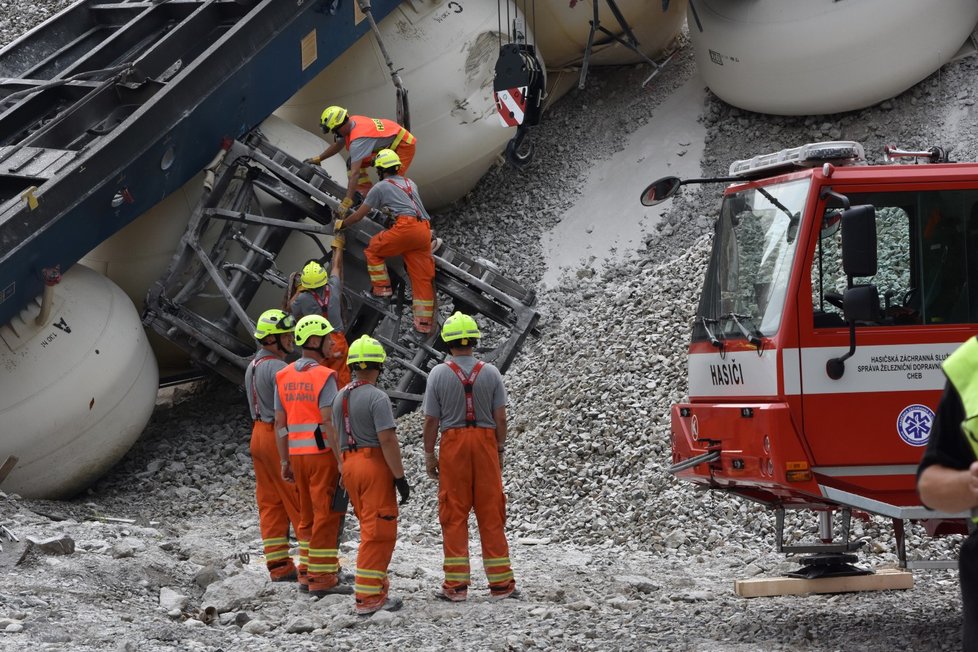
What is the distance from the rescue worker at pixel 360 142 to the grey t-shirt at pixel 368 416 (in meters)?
3.77

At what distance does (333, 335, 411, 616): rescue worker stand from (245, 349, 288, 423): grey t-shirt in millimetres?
1076

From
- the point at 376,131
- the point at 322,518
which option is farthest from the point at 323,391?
the point at 376,131

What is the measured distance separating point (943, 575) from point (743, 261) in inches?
86.5

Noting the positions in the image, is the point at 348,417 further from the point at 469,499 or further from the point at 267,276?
the point at 267,276

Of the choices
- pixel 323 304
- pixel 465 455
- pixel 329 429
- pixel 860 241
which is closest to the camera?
pixel 860 241

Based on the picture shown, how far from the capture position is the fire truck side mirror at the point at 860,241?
518 centimetres

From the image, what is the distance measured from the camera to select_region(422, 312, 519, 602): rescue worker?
270 inches

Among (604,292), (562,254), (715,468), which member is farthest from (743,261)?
(562,254)

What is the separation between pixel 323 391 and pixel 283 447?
1.50 feet

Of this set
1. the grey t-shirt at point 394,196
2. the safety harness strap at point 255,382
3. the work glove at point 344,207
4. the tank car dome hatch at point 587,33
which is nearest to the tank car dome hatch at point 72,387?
the work glove at point 344,207

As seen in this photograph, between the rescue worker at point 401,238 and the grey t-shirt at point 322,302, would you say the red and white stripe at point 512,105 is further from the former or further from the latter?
the grey t-shirt at point 322,302

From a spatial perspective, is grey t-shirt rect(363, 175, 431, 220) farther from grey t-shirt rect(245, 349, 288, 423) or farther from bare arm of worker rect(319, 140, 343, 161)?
grey t-shirt rect(245, 349, 288, 423)

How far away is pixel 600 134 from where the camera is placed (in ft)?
45.6

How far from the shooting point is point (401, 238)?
10031 millimetres
